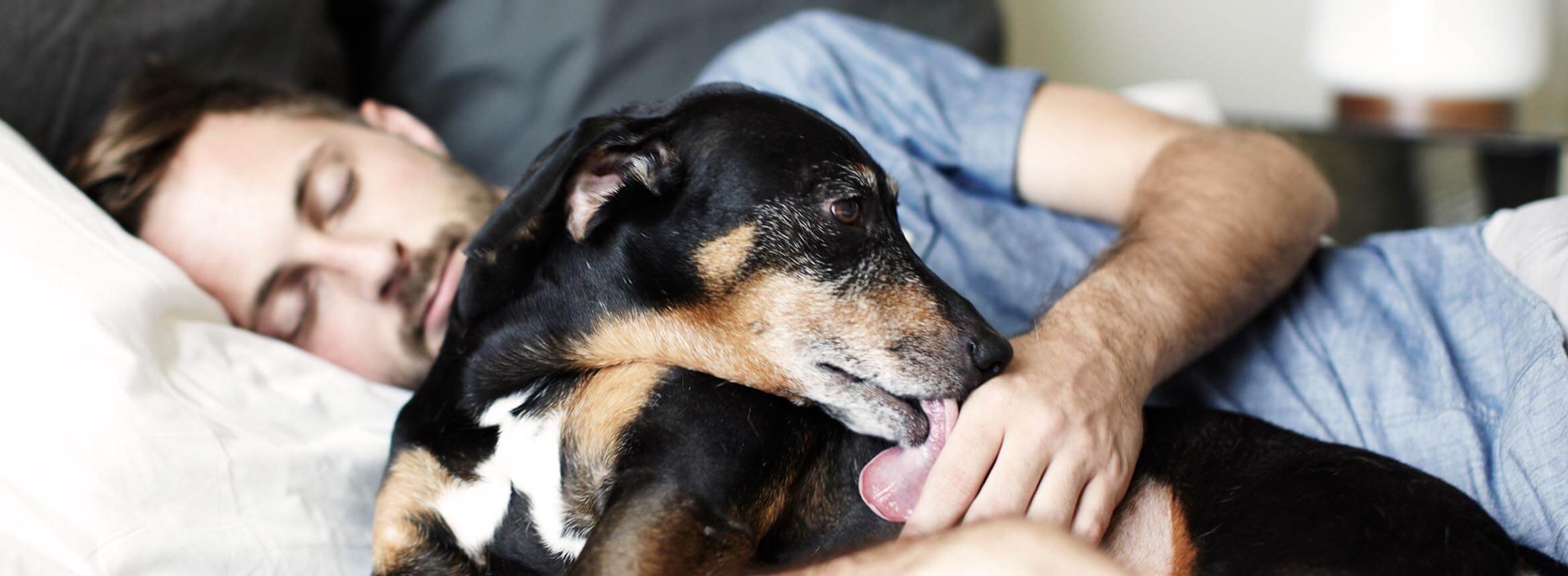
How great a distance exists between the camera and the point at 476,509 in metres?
1.28

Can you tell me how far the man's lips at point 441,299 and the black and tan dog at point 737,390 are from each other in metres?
0.59

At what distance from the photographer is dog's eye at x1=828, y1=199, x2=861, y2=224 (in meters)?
1.27

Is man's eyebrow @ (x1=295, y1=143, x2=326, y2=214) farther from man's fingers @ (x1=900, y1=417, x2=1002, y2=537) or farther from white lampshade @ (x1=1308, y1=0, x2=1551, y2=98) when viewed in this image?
white lampshade @ (x1=1308, y1=0, x2=1551, y2=98)

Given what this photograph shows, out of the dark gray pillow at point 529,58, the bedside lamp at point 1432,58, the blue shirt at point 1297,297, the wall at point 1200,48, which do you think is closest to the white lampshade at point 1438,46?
the bedside lamp at point 1432,58

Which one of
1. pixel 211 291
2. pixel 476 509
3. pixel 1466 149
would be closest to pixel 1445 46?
pixel 1466 149

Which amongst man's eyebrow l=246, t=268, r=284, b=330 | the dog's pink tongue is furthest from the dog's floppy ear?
man's eyebrow l=246, t=268, r=284, b=330

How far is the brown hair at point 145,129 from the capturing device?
1.86 metres

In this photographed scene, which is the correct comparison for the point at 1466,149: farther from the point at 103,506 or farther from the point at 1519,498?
the point at 103,506

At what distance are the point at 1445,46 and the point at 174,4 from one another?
10.5ft

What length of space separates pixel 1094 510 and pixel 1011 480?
0.41ft

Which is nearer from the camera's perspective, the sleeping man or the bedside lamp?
→ the sleeping man

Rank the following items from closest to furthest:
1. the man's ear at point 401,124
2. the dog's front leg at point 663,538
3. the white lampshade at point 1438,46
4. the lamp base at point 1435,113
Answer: the dog's front leg at point 663,538 → the man's ear at point 401,124 → the white lampshade at point 1438,46 → the lamp base at point 1435,113

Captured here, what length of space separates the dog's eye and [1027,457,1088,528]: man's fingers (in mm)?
366

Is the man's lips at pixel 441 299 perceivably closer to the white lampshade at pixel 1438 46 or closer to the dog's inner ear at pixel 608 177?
the dog's inner ear at pixel 608 177
